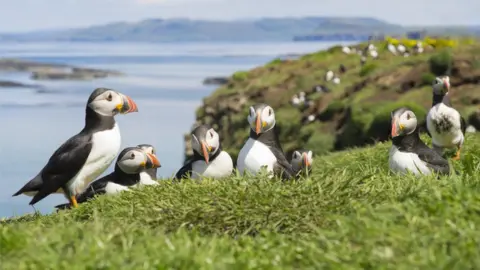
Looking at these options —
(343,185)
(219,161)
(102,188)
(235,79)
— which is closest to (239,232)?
(343,185)

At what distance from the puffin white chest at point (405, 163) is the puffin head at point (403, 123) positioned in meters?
0.24

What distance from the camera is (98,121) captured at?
10.9m

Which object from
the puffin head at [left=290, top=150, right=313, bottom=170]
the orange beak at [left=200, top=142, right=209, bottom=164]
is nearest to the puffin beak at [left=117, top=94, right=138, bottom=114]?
the orange beak at [left=200, top=142, right=209, bottom=164]

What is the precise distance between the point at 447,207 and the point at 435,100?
8800 millimetres

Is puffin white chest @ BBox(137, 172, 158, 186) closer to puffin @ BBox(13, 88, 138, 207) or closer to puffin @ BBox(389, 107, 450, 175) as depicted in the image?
puffin @ BBox(13, 88, 138, 207)

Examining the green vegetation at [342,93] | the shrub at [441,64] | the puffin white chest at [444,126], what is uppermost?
the puffin white chest at [444,126]

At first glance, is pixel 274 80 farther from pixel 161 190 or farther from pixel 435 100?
pixel 161 190

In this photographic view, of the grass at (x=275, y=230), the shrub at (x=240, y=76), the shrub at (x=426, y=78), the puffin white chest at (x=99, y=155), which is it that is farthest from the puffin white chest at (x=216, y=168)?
the shrub at (x=240, y=76)

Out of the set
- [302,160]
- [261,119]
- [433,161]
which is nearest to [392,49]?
[433,161]

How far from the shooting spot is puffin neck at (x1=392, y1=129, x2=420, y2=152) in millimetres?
11211

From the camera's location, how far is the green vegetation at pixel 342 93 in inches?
1267

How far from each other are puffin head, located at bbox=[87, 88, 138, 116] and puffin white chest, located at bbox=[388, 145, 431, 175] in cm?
329

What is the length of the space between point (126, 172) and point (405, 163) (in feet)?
11.3

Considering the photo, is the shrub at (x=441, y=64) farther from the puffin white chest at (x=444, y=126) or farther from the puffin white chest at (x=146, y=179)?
the puffin white chest at (x=146, y=179)
